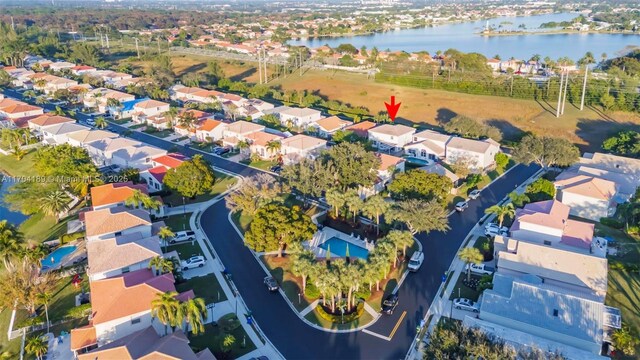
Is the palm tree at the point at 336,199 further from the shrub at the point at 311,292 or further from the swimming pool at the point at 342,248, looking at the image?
the shrub at the point at 311,292

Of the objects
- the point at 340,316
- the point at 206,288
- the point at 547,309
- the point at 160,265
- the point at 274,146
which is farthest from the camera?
the point at 274,146

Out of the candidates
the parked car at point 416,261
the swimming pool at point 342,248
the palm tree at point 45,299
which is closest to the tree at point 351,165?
the swimming pool at point 342,248

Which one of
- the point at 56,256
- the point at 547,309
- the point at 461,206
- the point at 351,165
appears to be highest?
the point at 351,165

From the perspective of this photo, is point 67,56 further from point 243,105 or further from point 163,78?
point 243,105

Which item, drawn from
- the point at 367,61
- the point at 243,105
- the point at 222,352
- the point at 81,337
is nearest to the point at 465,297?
the point at 222,352

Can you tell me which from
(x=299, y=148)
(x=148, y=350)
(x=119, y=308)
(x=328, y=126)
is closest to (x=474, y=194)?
(x=299, y=148)

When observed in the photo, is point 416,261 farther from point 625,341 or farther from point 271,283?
point 625,341

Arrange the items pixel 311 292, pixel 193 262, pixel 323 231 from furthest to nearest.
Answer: pixel 323 231 < pixel 193 262 < pixel 311 292
